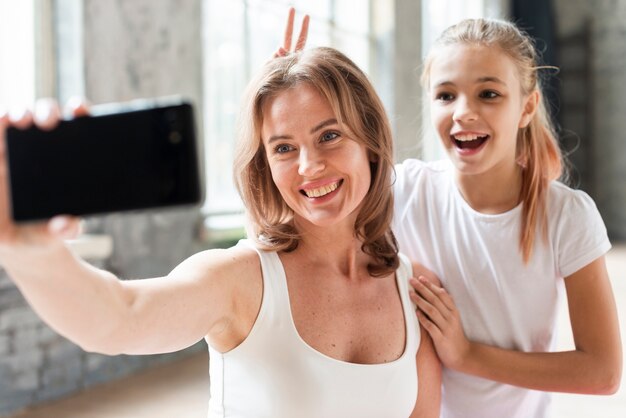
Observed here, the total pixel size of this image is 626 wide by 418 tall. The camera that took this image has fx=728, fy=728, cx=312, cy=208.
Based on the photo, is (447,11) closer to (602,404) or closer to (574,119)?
(574,119)

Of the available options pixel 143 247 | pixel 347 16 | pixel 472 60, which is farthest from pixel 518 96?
pixel 347 16

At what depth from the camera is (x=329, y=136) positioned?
4.25ft

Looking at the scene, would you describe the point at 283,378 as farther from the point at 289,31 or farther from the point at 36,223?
the point at 289,31

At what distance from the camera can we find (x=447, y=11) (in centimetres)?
793

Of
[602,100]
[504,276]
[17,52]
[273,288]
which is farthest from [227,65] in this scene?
[602,100]

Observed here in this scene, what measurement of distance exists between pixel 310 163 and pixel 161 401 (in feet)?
7.03

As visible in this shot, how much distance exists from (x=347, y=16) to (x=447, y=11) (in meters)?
2.13

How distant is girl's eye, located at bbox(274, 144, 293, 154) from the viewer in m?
1.28

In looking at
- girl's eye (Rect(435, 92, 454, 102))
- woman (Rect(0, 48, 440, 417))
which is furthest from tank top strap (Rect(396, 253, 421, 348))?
girl's eye (Rect(435, 92, 454, 102))

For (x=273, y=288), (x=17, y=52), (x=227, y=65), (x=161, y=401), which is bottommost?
(x=161, y=401)

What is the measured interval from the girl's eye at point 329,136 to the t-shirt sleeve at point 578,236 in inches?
22.9

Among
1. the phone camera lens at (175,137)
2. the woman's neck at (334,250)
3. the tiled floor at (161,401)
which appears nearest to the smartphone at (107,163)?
the phone camera lens at (175,137)

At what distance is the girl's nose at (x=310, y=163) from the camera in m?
1.24

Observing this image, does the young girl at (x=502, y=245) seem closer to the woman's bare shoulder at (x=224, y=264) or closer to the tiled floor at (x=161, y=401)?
the woman's bare shoulder at (x=224, y=264)
